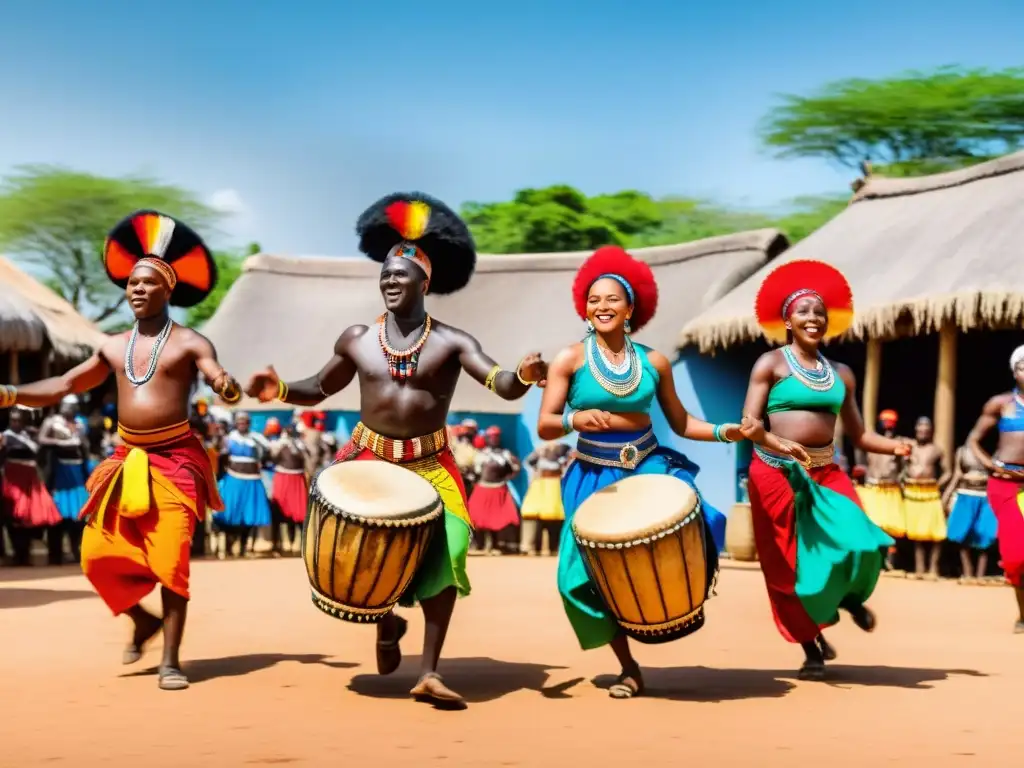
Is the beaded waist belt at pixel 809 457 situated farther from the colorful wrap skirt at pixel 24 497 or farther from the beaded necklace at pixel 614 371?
the colorful wrap skirt at pixel 24 497

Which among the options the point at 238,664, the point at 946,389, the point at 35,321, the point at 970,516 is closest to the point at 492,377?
the point at 238,664

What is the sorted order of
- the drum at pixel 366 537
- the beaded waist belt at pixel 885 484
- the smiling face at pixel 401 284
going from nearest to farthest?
the drum at pixel 366 537 < the smiling face at pixel 401 284 < the beaded waist belt at pixel 885 484

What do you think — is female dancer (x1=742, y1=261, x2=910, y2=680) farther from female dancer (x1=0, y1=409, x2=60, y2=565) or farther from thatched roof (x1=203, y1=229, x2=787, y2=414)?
thatched roof (x1=203, y1=229, x2=787, y2=414)

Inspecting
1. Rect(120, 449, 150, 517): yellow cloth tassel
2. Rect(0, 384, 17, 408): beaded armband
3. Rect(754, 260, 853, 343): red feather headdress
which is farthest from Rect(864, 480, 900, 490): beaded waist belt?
Rect(0, 384, 17, 408): beaded armband

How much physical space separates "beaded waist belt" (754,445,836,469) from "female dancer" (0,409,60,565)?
9.76 metres

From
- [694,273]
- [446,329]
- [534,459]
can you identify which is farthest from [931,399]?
[446,329]

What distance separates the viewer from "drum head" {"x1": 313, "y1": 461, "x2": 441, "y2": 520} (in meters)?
5.74

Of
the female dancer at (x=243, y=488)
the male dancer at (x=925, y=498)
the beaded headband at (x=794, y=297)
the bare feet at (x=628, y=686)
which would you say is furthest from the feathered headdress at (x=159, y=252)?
the female dancer at (x=243, y=488)

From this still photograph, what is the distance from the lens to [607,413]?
20.7ft

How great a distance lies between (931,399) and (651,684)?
534 inches

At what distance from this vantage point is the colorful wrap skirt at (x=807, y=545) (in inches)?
259

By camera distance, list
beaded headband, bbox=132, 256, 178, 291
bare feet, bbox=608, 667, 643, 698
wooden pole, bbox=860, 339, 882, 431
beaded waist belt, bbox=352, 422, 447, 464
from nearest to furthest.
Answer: bare feet, bbox=608, 667, 643, 698 < beaded waist belt, bbox=352, 422, 447, 464 < beaded headband, bbox=132, 256, 178, 291 < wooden pole, bbox=860, 339, 882, 431

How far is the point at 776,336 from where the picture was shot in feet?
24.0

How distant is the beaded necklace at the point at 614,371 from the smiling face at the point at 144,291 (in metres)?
1.99
